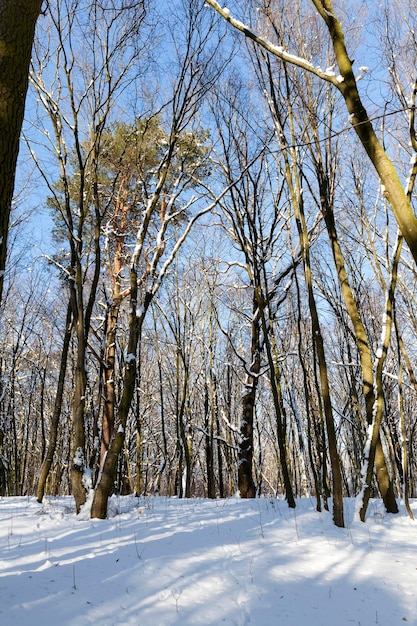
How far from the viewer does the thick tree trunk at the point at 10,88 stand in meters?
2.16

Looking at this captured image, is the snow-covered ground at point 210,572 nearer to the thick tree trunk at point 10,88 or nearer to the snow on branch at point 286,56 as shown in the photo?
the thick tree trunk at point 10,88

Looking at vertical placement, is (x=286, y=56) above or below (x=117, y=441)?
above

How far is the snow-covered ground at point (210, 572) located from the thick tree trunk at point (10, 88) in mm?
1983

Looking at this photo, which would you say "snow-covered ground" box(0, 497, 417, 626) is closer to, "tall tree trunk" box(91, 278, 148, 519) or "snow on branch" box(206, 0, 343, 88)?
"tall tree trunk" box(91, 278, 148, 519)

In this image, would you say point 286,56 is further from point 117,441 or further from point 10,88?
point 117,441

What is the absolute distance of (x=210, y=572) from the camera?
9.82ft

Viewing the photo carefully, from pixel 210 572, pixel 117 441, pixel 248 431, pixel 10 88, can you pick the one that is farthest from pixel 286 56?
pixel 248 431

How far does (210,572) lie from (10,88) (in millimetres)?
3493

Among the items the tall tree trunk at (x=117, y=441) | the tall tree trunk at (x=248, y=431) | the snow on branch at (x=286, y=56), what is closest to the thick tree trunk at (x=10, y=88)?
the snow on branch at (x=286, y=56)

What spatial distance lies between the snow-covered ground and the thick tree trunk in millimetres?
1983

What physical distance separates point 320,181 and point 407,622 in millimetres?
4652

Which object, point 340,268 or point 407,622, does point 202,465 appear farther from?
point 407,622

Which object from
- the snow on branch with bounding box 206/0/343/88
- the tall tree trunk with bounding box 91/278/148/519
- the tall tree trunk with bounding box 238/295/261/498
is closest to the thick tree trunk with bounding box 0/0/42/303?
the snow on branch with bounding box 206/0/343/88

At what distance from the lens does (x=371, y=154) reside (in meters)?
2.91
